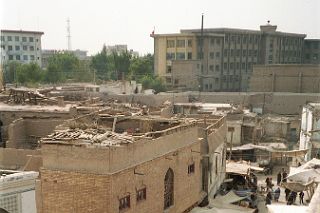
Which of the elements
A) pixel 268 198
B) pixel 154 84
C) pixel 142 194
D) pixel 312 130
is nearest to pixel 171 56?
pixel 154 84

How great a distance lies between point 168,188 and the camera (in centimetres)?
1708

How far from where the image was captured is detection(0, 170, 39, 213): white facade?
7.76 meters

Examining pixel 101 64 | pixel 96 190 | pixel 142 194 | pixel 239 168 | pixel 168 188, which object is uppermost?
pixel 101 64

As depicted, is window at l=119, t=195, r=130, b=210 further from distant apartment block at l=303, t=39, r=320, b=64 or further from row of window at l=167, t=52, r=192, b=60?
distant apartment block at l=303, t=39, r=320, b=64

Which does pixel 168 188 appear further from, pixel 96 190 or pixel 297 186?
pixel 297 186

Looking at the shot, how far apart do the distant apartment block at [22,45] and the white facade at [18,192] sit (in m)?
78.8

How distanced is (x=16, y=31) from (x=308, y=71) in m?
56.0

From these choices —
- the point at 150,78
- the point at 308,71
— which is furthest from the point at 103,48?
the point at 308,71

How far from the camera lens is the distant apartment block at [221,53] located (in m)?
64.1

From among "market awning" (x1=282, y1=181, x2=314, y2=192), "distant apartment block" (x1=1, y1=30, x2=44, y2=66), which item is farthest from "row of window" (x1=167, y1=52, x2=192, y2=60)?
"market awning" (x1=282, y1=181, x2=314, y2=192)

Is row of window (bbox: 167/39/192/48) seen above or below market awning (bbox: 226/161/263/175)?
→ above

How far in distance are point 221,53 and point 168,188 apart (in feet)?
175

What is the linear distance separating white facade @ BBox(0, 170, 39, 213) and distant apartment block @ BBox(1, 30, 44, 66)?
78.8m

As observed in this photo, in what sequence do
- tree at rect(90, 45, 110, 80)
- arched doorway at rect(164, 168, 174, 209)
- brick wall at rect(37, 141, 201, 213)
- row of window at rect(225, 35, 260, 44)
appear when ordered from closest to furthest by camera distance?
brick wall at rect(37, 141, 201, 213) < arched doorway at rect(164, 168, 174, 209) < row of window at rect(225, 35, 260, 44) < tree at rect(90, 45, 110, 80)
